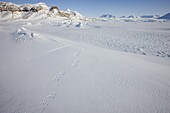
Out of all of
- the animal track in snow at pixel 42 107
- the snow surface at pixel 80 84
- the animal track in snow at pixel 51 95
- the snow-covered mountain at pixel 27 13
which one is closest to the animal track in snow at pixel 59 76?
the snow surface at pixel 80 84

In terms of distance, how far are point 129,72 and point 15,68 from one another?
165 inches

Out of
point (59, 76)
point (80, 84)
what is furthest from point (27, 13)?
point (80, 84)

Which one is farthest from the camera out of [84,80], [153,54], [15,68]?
[153,54]

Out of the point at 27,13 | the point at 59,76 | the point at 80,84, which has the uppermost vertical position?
the point at 27,13

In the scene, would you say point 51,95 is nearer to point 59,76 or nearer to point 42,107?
point 42,107

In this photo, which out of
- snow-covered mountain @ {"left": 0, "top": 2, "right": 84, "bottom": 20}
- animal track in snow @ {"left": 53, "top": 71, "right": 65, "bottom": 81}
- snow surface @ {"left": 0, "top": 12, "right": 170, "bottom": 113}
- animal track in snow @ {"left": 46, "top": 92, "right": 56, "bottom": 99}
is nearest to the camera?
snow surface @ {"left": 0, "top": 12, "right": 170, "bottom": 113}

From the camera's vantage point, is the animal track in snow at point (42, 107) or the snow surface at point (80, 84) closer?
the animal track in snow at point (42, 107)

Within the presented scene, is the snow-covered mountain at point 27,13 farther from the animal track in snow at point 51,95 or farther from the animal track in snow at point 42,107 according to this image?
the animal track in snow at point 42,107

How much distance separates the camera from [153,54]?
721cm

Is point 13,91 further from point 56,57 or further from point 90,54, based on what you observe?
point 90,54

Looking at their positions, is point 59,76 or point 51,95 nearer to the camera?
point 51,95

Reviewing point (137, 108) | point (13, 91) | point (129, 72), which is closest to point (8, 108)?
point (13, 91)

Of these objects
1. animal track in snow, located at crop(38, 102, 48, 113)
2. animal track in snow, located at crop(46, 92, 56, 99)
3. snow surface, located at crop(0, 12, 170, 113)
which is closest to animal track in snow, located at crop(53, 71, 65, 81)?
snow surface, located at crop(0, 12, 170, 113)

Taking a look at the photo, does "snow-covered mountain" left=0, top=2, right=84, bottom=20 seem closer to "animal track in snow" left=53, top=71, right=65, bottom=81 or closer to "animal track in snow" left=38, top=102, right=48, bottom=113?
"animal track in snow" left=53, top=71, right=65, bottom=81
